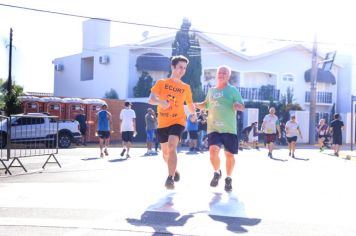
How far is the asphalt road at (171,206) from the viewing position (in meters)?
4.75

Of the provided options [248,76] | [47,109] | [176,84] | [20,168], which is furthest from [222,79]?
[248,76]

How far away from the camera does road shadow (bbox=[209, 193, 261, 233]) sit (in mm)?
4882

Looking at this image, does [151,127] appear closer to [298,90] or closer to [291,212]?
[291,212]

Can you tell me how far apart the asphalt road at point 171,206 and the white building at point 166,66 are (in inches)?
939

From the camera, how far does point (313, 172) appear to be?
1073 centimetres

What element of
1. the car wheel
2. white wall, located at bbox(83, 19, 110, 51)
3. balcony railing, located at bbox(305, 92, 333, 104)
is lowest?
the car wheel

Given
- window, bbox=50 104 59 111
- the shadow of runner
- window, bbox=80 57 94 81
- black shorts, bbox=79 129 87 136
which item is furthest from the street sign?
the shadow of runner

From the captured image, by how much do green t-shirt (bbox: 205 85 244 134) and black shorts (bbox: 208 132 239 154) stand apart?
0.06m

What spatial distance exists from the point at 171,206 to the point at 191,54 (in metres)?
26.5

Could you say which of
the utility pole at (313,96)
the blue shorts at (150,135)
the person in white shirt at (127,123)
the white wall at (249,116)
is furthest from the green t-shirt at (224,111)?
the white wall at (249,116)

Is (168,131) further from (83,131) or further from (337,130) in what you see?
(83,131)

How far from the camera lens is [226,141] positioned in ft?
23.6

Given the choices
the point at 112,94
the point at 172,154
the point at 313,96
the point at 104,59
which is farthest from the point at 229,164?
the point at 104,59

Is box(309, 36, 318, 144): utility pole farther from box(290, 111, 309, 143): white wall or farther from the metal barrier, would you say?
the metal barrier
